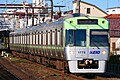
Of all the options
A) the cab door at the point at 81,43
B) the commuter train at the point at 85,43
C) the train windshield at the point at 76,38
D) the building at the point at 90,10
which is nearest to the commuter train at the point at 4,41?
the building at the point at 90,10

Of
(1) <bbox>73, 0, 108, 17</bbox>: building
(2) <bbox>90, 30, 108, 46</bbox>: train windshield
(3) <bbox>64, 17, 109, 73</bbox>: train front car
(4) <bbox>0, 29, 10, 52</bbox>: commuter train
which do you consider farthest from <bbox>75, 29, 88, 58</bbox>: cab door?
(1) <bbox>73, 0, 108, 17</bbox>: building

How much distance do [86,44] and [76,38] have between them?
530 mm

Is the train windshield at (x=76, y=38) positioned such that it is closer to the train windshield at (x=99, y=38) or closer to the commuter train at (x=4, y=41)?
the train windshield at (x=99, y=38)

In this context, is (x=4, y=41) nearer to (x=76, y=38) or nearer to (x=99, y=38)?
(x=76, y=38)

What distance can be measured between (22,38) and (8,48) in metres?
13.4

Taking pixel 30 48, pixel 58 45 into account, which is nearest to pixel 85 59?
pixel 58 45

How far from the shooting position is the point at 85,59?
1789cm

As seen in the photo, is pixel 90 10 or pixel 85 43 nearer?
pixel 85 43

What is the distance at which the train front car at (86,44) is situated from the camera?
17.9 meters

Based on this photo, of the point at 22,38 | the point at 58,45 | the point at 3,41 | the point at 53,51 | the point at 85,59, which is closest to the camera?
the point at 85,59

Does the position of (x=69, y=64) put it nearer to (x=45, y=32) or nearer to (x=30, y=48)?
(x=45, y=32)

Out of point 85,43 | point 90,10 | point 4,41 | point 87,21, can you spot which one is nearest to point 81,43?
point 85,43

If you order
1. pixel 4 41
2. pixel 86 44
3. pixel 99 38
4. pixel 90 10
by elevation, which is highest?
pixel 99 38

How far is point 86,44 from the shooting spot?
1794 centimetres
